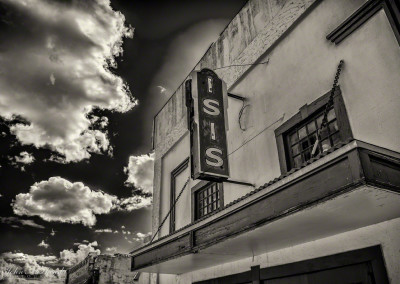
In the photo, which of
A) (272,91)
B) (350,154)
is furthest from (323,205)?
(272,91)

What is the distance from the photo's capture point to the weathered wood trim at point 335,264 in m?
4.49

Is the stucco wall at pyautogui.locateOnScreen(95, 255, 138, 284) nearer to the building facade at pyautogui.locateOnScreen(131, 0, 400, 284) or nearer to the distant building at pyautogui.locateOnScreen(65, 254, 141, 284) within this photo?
the distant building at pyautogui.locateOnScreen(65, 254, 141, 284)

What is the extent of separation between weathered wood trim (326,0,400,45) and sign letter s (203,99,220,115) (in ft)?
8.91

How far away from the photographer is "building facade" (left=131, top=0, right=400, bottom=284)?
3945mm

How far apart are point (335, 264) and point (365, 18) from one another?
4108 millimetres

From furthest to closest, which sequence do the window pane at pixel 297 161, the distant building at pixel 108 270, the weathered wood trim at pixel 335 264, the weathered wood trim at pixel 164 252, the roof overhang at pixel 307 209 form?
the distant building at pixel 108 270, the window pane at pixel 297 161, the weathered wood trim at pixel 164 252, the weathered wood trim at pixel 335 264, the roof overhang at pixel 307 209

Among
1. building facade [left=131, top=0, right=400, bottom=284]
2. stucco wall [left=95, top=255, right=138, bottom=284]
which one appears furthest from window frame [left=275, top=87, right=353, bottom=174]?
stucco wall [left=95, top=255, right=138, bottom=284]

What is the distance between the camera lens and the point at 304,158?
635 cm

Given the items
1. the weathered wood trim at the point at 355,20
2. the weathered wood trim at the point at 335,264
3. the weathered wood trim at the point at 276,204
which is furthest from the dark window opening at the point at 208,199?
the weathered wood trim at the point at 355,20

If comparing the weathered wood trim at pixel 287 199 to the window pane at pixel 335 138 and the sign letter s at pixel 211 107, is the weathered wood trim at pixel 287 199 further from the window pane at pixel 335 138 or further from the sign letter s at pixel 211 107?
the sign letter s at pixel 211 107

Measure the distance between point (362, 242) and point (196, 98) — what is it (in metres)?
4.31

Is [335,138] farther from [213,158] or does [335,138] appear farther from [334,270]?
[213,158]

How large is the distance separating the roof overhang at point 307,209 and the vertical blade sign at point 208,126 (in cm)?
117

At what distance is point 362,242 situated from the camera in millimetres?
4793
